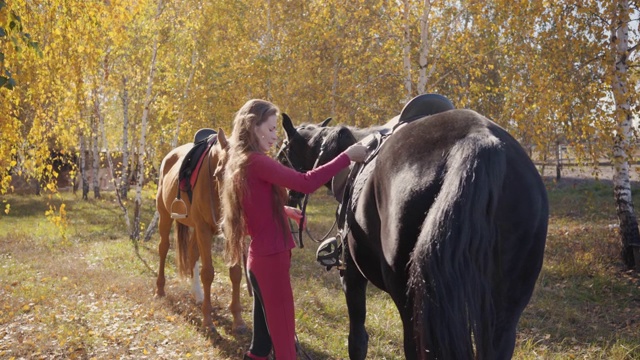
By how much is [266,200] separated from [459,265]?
4.61ft

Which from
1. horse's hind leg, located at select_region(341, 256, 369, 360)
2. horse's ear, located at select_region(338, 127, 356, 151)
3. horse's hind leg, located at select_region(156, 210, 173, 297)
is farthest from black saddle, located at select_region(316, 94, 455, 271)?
horse's hind leg, located at select_region(156, 210, 173, 297)

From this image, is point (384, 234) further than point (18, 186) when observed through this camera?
No

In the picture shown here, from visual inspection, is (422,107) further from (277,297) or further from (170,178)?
(170,178)

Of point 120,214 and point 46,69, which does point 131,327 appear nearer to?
point 46,69

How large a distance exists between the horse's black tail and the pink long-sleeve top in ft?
3.28

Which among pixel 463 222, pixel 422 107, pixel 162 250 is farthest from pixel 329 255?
pixel 162 250

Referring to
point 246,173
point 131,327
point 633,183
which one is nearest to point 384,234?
point 246,173

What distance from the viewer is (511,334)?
2279 mm

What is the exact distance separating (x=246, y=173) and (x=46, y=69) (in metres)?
4.45

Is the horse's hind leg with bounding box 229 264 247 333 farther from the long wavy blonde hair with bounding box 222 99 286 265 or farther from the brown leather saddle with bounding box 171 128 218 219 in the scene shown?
the long wavy blonde hair with bounding box 222 99 286 265

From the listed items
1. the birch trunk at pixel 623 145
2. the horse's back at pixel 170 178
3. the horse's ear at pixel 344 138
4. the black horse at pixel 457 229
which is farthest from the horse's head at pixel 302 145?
the birch trunk at pixel 623 145

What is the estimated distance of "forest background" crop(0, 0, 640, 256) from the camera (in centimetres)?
623

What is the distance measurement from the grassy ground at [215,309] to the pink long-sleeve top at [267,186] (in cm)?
241

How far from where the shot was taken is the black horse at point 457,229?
76.7 inches
